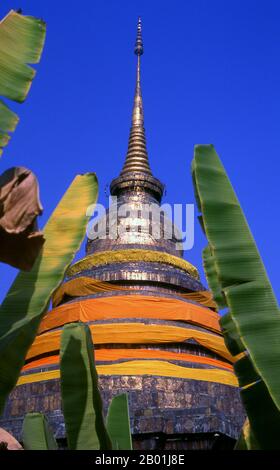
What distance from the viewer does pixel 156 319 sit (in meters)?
18.0

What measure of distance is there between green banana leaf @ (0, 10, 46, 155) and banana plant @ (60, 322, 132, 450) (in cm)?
118

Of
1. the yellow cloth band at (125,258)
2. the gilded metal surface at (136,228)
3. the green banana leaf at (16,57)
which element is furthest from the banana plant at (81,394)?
the gilded metal surface at (136,228)

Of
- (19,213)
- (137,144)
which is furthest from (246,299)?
(137,144)

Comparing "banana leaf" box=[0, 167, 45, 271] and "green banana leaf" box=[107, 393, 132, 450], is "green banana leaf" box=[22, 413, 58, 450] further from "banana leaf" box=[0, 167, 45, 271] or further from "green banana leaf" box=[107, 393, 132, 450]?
"banana leaf" box=[0, 167, 45, 271]

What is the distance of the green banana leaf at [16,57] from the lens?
374cm

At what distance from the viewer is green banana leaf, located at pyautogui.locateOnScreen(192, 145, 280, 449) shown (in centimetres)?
334

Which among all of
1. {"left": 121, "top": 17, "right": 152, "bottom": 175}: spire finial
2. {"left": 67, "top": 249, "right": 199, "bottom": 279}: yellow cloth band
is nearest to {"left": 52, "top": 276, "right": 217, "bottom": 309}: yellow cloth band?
{"left": 67, "top": 249, "right": 199, "bottom": 279}: yellow cloth band

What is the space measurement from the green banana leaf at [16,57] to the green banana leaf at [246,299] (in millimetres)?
1108

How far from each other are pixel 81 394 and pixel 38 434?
101 cm

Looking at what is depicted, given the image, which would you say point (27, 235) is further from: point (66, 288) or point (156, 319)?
point (66, 288)

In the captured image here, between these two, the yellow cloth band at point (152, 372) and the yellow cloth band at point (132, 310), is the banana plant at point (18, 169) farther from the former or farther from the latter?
the yellow cloth band at point (132, 310)

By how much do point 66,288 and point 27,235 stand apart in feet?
57.6

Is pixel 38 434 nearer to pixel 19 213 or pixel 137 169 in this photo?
pixel 19 213
